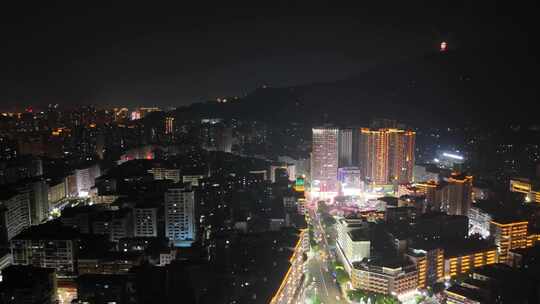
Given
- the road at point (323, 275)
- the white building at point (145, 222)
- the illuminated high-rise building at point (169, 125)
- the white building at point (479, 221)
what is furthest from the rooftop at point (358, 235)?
the illuminated high-rise building at point (169, 125)

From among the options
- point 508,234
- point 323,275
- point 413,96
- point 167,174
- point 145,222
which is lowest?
point 323,275

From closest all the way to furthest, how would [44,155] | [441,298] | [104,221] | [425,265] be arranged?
[441,298] < [425,265] < [104,221] < [44,155]

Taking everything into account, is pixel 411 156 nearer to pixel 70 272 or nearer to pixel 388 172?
pixel 388 172

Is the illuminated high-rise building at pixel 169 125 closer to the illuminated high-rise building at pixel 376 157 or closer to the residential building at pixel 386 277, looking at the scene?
the illuminated high-rise building at pixel 376 157

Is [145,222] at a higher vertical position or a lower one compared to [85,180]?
lower

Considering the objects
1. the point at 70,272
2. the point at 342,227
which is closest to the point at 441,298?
the point at 342,227

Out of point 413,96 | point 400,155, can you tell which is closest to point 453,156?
point 400,155

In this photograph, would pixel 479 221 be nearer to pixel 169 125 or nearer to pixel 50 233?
pixel 50 233
